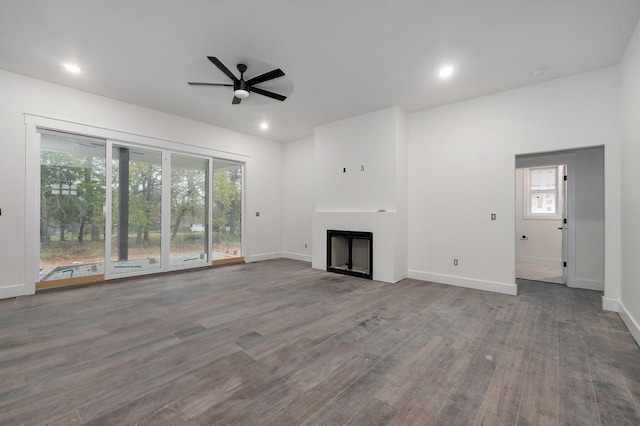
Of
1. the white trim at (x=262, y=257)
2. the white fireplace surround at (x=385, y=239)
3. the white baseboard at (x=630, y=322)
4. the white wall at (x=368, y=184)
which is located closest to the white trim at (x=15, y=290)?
the white trim at (x=262, y=257)

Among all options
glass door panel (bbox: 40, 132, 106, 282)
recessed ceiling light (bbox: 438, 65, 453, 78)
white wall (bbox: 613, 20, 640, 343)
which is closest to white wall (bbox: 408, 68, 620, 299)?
white wall (bbox: 613, 20, 640, 343)

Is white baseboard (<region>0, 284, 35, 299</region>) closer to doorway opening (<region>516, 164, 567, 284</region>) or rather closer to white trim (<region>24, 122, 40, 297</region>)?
white trim (<region>24, 122, 40, 297</region>)

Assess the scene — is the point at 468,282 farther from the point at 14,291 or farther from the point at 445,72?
the point at 14,291

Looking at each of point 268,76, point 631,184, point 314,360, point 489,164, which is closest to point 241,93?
point 268,76

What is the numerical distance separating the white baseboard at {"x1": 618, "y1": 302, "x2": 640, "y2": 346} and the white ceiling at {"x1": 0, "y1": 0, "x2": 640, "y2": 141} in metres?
2.90

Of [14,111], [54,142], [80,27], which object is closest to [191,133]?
[54,142]

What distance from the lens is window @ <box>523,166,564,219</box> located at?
6391 millimetres

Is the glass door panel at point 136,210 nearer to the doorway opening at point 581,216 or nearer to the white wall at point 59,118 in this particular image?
the white wall at point 59,118

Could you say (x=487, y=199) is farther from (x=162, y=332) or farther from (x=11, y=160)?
(x=11, y=160)

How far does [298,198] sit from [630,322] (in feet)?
19.0

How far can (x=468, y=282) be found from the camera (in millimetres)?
4406

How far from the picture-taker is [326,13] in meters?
2.63

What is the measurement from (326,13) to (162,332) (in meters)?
3.46

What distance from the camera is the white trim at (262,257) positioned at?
6594 millimetres
